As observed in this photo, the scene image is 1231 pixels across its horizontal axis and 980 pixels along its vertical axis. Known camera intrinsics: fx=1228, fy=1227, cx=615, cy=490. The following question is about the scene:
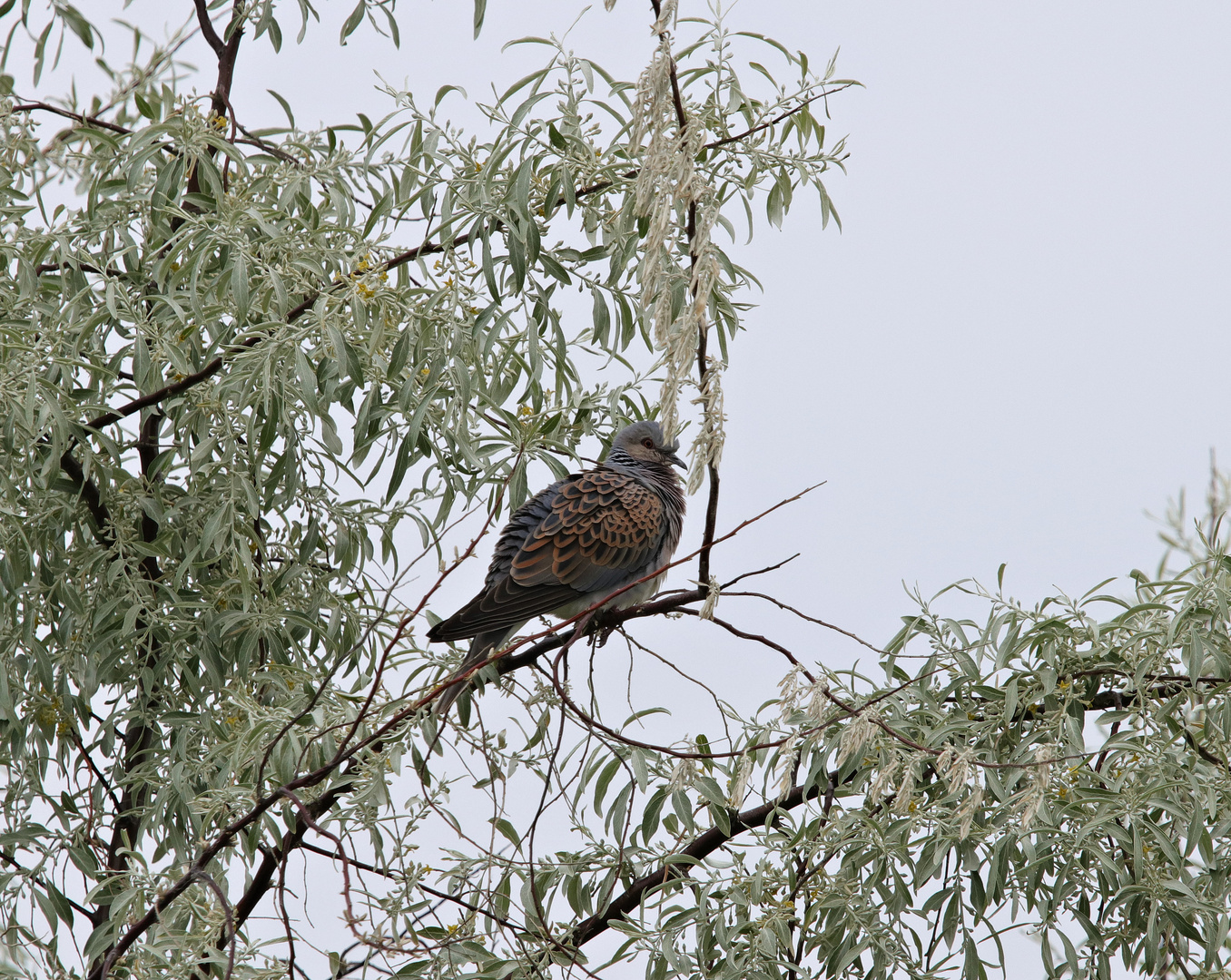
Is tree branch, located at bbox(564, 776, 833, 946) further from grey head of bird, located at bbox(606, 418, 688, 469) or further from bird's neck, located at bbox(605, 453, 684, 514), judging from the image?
grey head of bird, located at bbox(606, 418, 688, 469)

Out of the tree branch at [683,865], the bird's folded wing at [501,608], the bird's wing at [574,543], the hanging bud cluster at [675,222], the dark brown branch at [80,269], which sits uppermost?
the dark brown branch at [80,269]

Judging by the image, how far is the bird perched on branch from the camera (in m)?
3.56

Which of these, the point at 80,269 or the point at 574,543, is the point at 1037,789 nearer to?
the point at 574,543

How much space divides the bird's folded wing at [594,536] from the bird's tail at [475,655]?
0.24 m

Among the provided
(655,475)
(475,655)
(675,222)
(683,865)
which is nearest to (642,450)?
(655,475)

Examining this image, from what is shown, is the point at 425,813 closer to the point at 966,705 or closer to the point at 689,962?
the point at 689,962

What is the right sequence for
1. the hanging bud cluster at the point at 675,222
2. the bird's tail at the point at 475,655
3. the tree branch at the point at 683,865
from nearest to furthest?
the hanging bud cluster at the point at 675,222
the tree branch at the point at 683,865
the bird's tail at the point at 475,655

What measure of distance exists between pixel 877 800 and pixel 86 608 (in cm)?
195

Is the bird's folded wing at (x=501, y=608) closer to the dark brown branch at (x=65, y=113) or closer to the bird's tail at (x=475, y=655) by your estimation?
the bird's tail at (x=475, y=655)

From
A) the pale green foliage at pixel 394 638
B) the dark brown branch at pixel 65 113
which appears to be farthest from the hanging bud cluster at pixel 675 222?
the dark brown branch at pixel 65 113

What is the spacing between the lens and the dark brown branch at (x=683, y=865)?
2.59 metres

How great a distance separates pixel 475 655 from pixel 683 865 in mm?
806

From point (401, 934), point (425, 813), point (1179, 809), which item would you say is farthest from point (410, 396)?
point (1179, 809)

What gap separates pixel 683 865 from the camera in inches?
106
